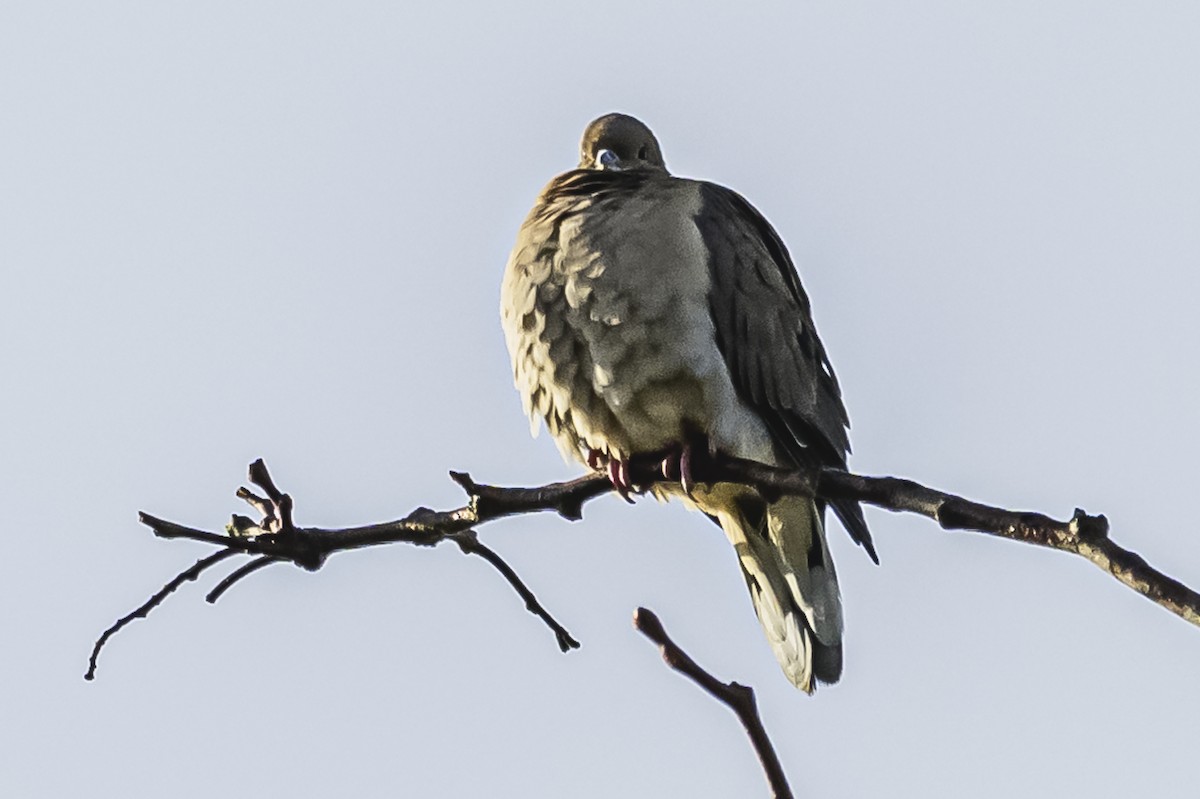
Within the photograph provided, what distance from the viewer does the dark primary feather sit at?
516cm

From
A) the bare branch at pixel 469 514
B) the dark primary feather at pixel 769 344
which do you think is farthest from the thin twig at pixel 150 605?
the dark primary feather at pixel 769 344

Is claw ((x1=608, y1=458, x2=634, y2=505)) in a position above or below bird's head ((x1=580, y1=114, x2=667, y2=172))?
below

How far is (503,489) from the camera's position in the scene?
3953 mm

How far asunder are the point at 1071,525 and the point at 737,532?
2977 millimetres

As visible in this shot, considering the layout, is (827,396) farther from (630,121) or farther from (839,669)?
(630,121)

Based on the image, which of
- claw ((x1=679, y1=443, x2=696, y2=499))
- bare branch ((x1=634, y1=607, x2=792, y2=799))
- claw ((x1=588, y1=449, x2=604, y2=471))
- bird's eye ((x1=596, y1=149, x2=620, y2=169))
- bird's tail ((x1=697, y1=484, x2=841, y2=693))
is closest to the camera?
bare branch ((x1=634, y1=607, x2=792, y2=799))

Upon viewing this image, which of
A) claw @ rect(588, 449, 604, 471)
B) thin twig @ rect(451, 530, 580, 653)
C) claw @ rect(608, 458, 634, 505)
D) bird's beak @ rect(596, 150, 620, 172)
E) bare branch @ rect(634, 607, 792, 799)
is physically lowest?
bare branch @ rect(634, 607, 792, 799)

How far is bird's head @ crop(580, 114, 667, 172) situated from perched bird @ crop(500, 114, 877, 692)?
44 cm

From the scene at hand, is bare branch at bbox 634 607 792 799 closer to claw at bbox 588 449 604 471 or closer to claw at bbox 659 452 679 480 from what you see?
claw at bbox 659 452 679 480

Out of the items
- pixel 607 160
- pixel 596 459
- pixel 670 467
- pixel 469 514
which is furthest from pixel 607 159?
pixel 469 514

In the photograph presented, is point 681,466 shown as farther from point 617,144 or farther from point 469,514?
point 617,144

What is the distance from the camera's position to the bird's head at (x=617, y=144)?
5.99 meters

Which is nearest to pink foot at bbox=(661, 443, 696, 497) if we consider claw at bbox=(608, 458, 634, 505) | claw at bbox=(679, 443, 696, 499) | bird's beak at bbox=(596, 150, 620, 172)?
claw at bbox=(679, 443, 696, 499)

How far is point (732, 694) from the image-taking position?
6.85 ft
